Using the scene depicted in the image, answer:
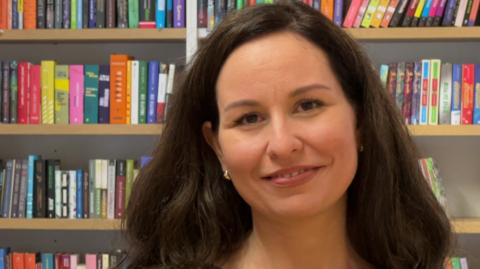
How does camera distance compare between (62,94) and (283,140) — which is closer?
(283,140)

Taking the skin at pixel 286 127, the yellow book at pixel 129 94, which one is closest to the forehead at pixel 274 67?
the skin at pixel 286 127

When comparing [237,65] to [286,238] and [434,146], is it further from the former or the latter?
[434,146]

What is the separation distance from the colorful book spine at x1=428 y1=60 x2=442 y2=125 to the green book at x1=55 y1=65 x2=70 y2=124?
4.60ft

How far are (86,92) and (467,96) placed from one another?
146 cm

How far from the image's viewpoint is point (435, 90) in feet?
7.27

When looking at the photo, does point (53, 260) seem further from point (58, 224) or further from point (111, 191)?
point (111, 191)

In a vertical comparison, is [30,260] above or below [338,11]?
below

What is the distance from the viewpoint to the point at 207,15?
225 centimetres

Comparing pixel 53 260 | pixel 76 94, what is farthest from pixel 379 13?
pixel 53 260

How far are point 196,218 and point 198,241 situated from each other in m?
0.05

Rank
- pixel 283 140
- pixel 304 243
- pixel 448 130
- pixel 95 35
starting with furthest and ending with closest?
pixel 95 35
pixel 448 130
pixel 304 243
pixel 283 140

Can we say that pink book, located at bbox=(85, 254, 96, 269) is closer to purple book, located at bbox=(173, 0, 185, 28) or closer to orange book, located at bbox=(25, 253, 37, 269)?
orange book, located at bbox=(25, 253, 37, 269)

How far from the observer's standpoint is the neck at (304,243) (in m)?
1.06

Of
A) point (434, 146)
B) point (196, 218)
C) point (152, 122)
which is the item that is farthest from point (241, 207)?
point (434, 146)
